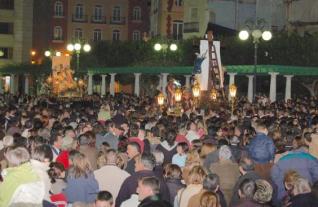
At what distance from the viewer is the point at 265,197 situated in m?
8.31

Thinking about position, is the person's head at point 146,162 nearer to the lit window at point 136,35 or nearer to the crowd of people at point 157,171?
the crowd of people at point 157,171

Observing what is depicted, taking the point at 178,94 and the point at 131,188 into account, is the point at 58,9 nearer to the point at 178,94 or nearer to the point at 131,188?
the point at 178,94

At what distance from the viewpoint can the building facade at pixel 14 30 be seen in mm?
81062

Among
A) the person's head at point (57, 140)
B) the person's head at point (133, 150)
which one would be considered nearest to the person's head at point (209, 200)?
the person's head at point (133, 150)

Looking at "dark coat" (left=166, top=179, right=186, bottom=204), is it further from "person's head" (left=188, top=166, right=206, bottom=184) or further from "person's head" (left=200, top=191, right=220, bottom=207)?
"person's head" (left=200, top=191, right=220, bottom=207)

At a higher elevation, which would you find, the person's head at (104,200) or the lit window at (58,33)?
the lit window at (58,33)

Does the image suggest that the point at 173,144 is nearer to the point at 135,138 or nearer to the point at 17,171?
the point at 135,138

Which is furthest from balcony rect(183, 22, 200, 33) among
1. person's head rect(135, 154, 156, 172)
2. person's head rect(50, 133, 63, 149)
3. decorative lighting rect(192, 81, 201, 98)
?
person's head rect(135, 154, 156, 172)

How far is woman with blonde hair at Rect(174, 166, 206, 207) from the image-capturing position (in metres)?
9.09

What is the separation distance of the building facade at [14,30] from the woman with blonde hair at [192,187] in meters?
73.8

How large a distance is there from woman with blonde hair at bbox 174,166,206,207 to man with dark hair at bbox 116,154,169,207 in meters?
0.32

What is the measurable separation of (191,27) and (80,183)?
5788 cm

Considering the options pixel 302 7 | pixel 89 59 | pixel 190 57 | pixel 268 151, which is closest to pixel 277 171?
pixel 268 151

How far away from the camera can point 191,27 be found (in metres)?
66.6
